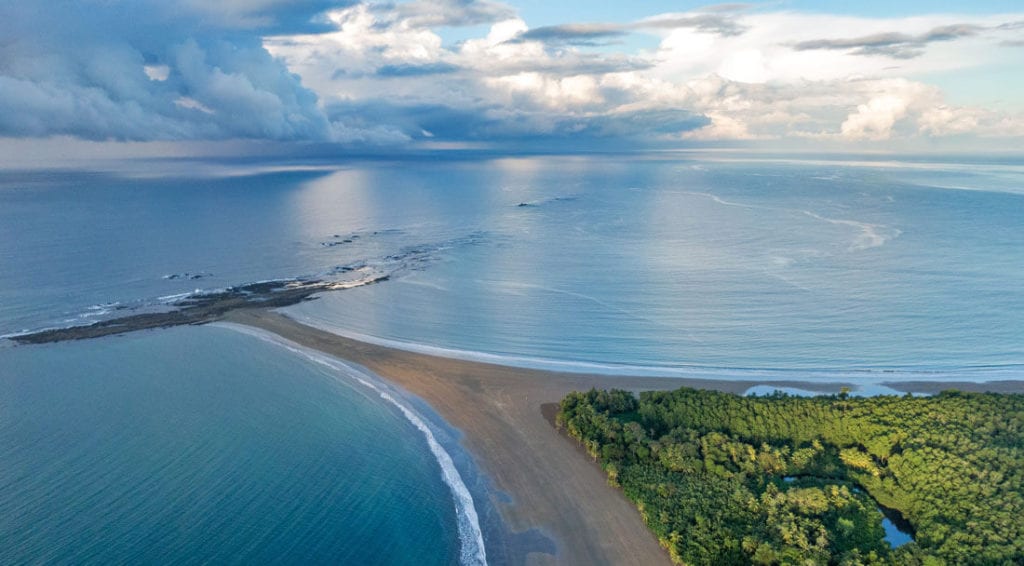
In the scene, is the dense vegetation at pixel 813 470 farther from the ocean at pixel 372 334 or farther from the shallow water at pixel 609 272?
the shallow water at pixel 609 272

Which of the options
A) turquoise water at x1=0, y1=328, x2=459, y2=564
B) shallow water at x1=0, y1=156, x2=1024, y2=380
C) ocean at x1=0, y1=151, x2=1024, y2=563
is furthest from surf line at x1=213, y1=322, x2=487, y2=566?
shallow water at x1=0, y1=156, x2=1024, y2=380

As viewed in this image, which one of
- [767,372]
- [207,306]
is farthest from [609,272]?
[207,306]

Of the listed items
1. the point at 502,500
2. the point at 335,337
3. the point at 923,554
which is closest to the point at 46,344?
the point at 335,337

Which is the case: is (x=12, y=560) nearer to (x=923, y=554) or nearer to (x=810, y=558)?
(x=810, y=558)

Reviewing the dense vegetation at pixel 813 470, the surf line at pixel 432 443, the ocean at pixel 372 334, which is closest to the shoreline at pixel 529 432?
the surf line at pixel 432 443

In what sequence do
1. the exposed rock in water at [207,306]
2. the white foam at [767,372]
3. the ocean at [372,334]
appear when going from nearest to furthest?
1. the ocean at [372,334]
2. the white foam at [767,372]
3. the exposed rock in water at [207,306]

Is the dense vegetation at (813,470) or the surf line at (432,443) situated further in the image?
the surf line at (432,443)
